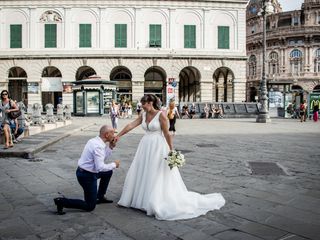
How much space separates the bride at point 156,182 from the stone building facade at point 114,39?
30.0m

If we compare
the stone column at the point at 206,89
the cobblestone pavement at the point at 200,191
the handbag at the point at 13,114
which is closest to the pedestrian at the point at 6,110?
the handbag at the point at 13,114

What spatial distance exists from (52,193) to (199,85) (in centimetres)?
3098

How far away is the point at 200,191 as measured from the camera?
5.58m

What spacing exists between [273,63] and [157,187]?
65.4 metres

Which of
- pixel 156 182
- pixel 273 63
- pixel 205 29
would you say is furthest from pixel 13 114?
pixel 273 63

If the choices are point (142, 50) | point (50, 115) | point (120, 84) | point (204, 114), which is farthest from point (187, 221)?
point (120, 84)

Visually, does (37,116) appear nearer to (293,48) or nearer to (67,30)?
(67,30)

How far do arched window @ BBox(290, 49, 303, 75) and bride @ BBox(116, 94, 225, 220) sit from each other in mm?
63451

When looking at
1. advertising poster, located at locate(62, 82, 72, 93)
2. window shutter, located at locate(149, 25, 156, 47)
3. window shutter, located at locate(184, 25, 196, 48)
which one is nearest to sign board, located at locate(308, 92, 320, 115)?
window shutter, located at locate(184, 25, 196, 48)

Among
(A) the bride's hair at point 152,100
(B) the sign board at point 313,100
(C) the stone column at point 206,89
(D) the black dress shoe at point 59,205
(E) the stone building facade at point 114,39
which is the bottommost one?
(D) the black dress shoe at point 59,205

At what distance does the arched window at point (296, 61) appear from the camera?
63.2 m

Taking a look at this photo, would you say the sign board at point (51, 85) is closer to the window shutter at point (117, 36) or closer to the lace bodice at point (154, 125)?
the window shutter at point (117, 36)

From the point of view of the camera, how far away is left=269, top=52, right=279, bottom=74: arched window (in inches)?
2559

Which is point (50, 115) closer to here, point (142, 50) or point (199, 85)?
point (142, 50)
